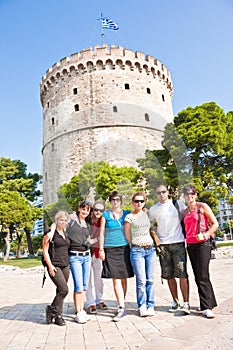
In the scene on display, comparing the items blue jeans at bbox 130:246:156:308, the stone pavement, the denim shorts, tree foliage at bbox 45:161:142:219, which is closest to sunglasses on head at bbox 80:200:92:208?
blue jeans at bbox 130:246:156:308

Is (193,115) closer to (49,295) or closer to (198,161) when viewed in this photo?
(198,161)

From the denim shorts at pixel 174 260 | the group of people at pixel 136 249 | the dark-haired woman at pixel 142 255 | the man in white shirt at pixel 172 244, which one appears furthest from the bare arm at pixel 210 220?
the dark-haired woman at pixel 142 255

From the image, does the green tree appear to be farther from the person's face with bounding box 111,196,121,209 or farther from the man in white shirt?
the man in white shirt

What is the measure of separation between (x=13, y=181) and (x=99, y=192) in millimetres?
13600

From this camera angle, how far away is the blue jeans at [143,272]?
12.6 feet

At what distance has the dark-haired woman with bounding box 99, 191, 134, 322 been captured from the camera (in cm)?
391

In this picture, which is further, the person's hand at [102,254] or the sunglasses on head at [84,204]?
the sunglasses on head at [84,204]

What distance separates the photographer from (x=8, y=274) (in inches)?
457

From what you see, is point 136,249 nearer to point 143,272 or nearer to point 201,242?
point 143,272

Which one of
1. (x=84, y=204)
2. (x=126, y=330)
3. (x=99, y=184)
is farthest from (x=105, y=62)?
(x=126, y=330)

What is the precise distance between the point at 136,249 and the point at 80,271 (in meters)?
0.79

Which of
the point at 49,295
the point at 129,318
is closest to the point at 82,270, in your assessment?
the point at 129,318

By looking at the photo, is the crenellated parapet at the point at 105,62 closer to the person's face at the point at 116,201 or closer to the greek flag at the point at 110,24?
the greek flag at the point at 110,24

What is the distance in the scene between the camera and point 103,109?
2336cm
